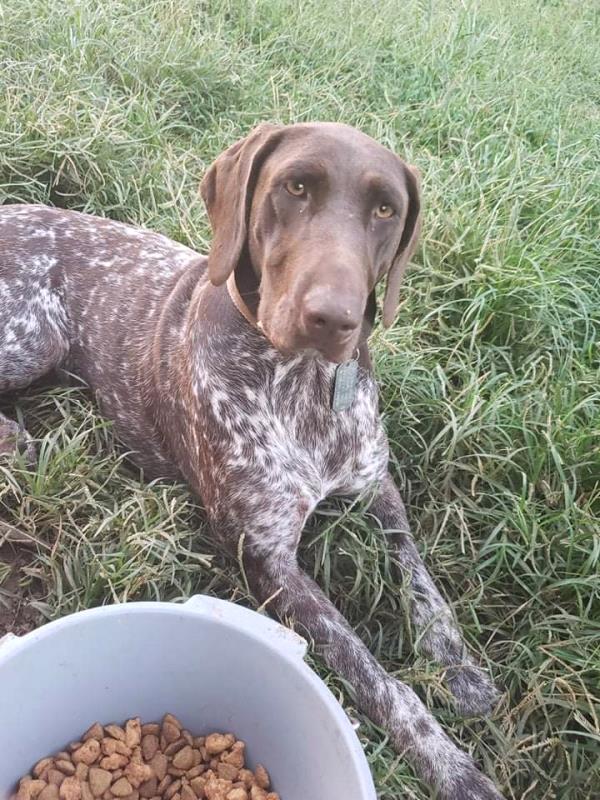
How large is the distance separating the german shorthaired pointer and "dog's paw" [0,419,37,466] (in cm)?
1

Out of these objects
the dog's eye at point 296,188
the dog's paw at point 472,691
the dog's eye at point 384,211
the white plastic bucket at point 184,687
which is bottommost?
the dog's paw at point 472,691

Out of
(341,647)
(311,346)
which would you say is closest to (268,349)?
(311,346)

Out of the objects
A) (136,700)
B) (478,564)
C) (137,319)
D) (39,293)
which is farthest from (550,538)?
(39,293)

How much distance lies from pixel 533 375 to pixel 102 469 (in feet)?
5.59

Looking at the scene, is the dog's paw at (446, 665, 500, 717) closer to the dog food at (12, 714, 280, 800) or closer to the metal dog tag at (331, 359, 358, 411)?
the dog food at (12, 714, 280, 800)

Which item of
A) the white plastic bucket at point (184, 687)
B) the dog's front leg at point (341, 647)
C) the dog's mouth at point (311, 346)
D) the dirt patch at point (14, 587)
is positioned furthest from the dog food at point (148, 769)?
the dog's mouth at point (311, 346)

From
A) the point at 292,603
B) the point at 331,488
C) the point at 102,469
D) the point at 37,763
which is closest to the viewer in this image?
the point at 37,763

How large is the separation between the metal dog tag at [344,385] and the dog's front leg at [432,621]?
415 millimetres

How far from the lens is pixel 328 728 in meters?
1.76

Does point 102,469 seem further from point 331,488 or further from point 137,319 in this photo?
point 331,488

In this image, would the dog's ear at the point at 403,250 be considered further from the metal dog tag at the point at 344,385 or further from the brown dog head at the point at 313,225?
the metal dog tag at the point at 344,385

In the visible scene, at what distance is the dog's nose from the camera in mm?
1903

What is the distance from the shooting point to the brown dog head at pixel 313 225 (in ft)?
6.45

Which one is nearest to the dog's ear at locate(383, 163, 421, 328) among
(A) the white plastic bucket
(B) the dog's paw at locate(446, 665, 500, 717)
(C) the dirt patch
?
(A) the white plastic bucket
